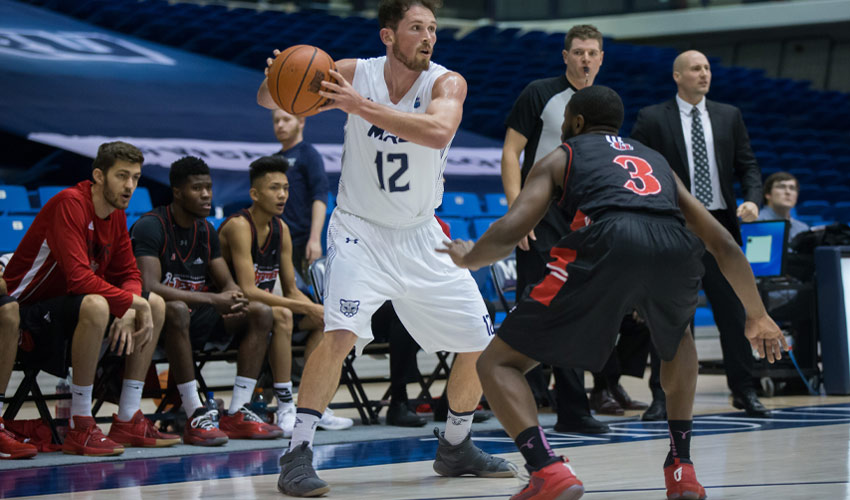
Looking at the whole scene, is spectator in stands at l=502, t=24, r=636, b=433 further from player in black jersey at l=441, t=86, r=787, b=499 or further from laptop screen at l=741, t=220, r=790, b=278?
laptop screen at l=741, t=220, r=790, b=278

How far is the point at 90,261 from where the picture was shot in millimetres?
5188

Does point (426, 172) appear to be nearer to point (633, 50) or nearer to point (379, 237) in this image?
point (379, 237)

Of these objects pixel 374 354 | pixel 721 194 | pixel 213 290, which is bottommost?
pixel 374 354

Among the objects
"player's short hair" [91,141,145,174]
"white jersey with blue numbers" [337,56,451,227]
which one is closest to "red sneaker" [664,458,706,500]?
"white jersey with blue numbers" [337,56,451,227]

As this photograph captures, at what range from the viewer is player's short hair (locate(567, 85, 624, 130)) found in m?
3.47

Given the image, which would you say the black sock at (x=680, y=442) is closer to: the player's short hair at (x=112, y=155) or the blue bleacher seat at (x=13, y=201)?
the player's short hair at (x=112, y=155)

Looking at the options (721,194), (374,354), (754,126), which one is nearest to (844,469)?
(721,194)

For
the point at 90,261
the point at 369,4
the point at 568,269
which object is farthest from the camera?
the point at 369,4

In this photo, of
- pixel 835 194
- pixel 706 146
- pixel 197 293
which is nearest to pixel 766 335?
pixel 706 146

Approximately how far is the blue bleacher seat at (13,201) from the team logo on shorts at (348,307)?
5.63m

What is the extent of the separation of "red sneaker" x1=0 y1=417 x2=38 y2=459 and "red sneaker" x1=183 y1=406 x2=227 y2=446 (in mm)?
830

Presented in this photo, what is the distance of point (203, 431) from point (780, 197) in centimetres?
518

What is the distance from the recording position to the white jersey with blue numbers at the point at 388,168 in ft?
13.4

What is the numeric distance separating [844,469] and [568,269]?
1.60 m
